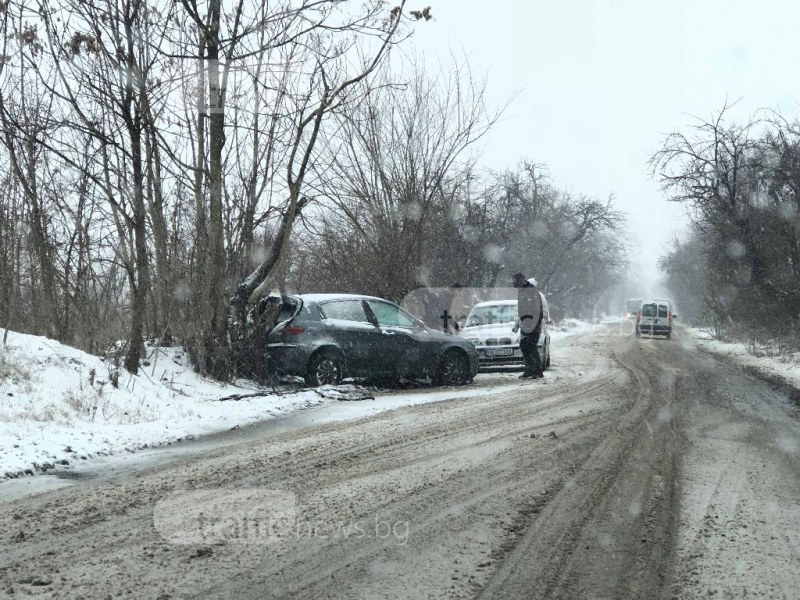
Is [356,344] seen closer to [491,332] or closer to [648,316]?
[491,332]

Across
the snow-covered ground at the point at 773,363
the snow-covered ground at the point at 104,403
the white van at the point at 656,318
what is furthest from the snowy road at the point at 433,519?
the white van at the point at 656,318

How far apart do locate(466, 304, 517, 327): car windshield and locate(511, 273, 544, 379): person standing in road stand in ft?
10.6

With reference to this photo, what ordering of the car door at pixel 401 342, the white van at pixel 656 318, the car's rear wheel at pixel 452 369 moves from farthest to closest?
the white van at pixel 656 318 → the car's rear wheel at pixel 452 369 → the car door at pixel 401 342

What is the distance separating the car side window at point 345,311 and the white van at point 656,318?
3208cm

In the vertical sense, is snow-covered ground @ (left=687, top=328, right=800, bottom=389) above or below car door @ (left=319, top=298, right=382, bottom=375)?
below

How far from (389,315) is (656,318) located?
31500 millimetres

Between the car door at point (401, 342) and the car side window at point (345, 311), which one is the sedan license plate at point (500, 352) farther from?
the car side window at point (345, 311)

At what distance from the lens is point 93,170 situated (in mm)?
12031

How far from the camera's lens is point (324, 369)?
1259 centimetres

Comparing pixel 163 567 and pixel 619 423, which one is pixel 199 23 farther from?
pixel 163 567

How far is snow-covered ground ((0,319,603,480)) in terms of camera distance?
7.11 meters

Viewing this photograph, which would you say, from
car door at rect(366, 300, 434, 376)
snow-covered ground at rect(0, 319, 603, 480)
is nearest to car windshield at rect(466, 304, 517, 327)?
car door at rect(366, 300, 434, 376)

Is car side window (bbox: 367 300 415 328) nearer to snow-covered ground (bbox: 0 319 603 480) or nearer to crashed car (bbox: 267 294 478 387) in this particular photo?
crashed car (bbox: 267 294 478 387)

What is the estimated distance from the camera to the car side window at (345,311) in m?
12.9
